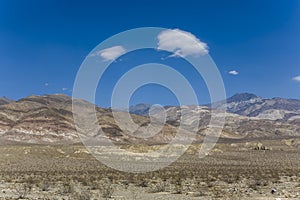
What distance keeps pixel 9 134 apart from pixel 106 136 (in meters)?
44.8

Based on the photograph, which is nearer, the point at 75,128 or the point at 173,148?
the point at 173,148

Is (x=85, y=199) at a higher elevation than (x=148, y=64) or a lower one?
lower

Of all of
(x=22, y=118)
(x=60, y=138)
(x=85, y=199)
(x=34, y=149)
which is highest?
(x=22, y=118)

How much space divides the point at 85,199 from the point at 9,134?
16314 cm

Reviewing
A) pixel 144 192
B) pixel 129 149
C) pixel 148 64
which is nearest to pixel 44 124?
pixel 129 149

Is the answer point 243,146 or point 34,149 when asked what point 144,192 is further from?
point 243,146

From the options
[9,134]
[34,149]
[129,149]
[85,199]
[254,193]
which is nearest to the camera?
[85,199]

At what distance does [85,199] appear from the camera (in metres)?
18.1

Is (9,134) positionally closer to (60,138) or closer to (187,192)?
(60,138)

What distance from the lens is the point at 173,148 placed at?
11394cm

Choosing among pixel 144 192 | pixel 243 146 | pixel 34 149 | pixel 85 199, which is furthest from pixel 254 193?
pixel 243 146

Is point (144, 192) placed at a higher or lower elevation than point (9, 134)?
lower

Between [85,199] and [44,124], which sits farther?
[44,124]

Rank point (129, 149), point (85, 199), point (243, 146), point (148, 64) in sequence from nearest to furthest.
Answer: point (85, 199) → point (148, 64) → point (129, 149) → point (243, 146)
